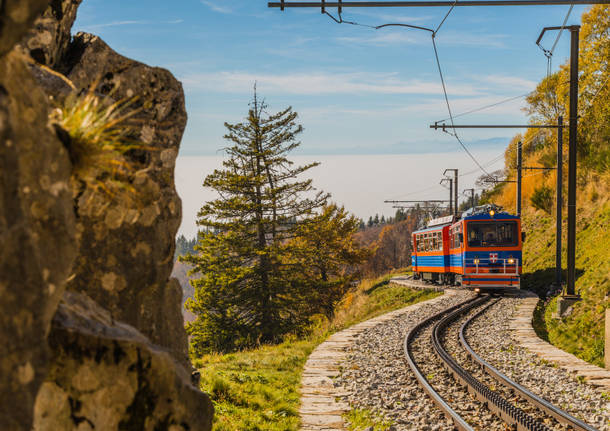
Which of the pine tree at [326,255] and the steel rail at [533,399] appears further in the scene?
the pine tree at [326,255]

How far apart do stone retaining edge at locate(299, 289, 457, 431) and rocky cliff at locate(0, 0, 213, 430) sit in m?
4.26

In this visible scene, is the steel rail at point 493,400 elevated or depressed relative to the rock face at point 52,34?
depressed

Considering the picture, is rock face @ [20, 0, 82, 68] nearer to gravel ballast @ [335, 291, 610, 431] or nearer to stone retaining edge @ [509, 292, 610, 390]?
gravel ballast @ [335, 291, 610, 431]

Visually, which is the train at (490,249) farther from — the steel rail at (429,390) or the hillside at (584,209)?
the steel rail at (429,390)

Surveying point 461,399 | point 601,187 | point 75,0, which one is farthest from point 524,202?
point 75,0

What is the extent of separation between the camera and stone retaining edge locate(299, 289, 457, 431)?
26.8 feet

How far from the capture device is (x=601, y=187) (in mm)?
27359

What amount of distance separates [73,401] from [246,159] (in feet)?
81.2

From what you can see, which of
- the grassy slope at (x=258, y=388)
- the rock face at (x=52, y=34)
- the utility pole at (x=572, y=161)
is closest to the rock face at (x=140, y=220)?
the rock face at (x=52, y=34)

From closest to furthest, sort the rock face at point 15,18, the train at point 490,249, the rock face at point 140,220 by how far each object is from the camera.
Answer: the rock face at point 15,18, the rock face at point 140,220, the train at point 490,249

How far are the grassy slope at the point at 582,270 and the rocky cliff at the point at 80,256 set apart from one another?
10508mm

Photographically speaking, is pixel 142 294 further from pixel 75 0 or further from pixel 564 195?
pixel 564 195

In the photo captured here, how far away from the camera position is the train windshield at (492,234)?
2391cm

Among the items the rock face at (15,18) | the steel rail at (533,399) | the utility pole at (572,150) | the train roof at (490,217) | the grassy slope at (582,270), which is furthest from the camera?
the train roof at (490,217)
